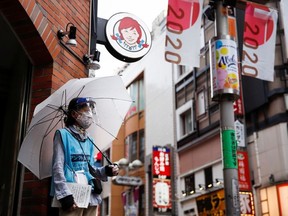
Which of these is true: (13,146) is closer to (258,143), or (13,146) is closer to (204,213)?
(258,143)

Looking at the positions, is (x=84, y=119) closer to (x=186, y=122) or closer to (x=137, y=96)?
(x=186, y=122)

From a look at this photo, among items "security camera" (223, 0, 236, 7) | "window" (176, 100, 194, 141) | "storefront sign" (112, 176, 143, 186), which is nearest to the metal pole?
"security camera" (223, 0, 236, 7)

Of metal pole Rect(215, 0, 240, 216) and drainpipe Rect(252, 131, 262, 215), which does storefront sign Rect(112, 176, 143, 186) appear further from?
metal pole Rect(215, 0, 240, 216)

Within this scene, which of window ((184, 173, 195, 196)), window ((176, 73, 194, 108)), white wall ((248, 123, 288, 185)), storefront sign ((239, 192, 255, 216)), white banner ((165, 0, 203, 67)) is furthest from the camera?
window ((176, 73, 194, 108))

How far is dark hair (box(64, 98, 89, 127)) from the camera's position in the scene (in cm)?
417

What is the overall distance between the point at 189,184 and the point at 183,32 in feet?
45.8

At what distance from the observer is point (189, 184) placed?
20.9 m

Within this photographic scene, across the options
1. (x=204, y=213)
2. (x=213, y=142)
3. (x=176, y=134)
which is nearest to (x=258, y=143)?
(x=213, y=142)

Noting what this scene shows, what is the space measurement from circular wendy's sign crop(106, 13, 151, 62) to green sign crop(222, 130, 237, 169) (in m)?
1.86

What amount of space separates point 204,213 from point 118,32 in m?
13.6

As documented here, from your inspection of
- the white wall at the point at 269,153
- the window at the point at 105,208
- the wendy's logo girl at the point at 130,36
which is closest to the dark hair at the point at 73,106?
the wendy's logo girl at the point at 130,36

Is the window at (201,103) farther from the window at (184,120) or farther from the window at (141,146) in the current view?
the window at (141,146)

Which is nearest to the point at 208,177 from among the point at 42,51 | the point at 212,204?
the point at 212,204

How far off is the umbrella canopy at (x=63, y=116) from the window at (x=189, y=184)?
16.0 metres
